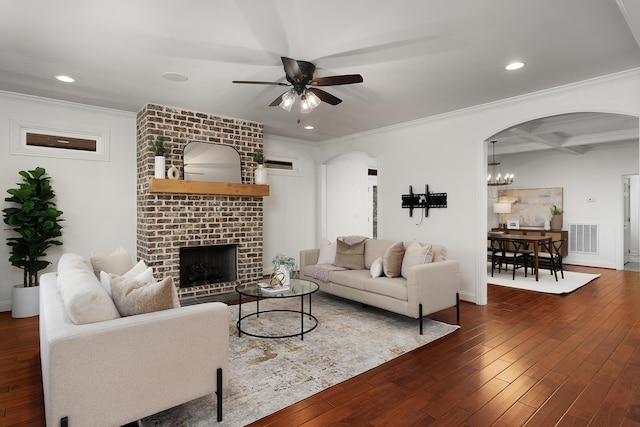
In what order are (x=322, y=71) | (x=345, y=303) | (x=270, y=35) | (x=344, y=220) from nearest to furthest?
(x=270, y=35)
(x=322, y=71)
(x=345, y=303)
(x=344, y=220)

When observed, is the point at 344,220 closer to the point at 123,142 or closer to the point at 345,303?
the point at 345,303

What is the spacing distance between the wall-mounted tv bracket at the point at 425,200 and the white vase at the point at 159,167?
3.69 m

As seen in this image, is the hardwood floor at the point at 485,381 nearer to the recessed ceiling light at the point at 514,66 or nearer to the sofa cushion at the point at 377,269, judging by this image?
the sofa cushion at the point at 377,269

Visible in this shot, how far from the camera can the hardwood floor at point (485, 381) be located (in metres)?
2.21

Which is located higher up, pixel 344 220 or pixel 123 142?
pixel 123 142

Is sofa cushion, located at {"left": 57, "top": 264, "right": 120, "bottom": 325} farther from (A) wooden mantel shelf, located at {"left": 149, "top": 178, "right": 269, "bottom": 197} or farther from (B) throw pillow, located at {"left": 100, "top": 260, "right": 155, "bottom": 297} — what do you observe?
(A) wooden mantel shelf, located at {"left": 149, "top": 178, "right": 269, "bottom": 197}

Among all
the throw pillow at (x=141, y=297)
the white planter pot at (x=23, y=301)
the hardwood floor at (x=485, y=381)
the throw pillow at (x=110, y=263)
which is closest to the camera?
the throw pillow at (x=141, y=297)

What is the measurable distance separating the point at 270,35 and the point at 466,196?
11.4 feet

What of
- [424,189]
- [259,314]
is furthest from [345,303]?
[424,189]

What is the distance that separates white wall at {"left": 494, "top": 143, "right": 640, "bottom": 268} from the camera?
7.59 metres

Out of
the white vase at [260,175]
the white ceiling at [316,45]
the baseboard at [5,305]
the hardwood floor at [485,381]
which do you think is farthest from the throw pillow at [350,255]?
the baseboard at [5,305]

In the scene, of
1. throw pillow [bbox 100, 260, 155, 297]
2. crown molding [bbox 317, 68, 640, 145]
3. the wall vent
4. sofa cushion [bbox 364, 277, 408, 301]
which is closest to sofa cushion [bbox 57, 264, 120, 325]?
throw pillow [bbox 100, 260, 155, 297]

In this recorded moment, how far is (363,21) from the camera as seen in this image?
8.74 ft

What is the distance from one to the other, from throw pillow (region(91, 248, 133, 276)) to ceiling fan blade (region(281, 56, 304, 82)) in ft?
8.00
